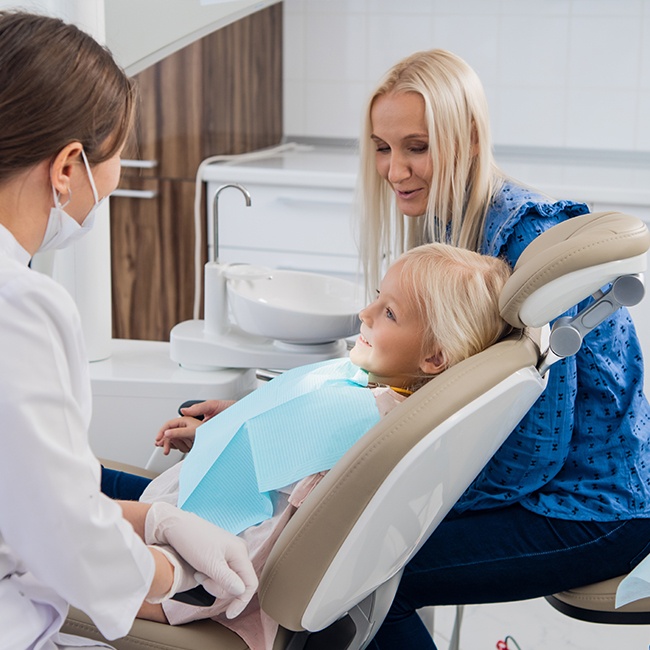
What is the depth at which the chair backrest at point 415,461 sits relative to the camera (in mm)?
991

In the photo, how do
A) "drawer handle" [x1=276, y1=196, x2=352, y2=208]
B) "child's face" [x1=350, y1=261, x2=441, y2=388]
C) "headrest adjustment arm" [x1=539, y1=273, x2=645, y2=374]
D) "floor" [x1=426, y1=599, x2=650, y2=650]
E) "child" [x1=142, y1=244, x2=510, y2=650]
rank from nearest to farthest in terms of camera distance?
"headrest adjustment arm" [x1=539, y1=273, x2=645, y2=374], "child" [x1=142, y1=244, x2=510, y2=650], "child's face" [x1=350, y1=261, x2=441, y2=388], "floor" [x1=426, y1=599, x2=650, y2=650], "drawer handle" [x1=276, y1=196, x2=352, y2=208]

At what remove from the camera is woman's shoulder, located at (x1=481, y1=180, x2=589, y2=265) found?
136 cm

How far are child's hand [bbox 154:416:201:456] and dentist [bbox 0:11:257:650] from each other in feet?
1.55

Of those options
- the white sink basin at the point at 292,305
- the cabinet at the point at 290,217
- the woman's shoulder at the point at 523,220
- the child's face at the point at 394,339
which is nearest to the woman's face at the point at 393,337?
the child's face at the point at 394,339

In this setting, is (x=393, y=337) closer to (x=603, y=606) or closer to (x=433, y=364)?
(x=433, y=364)

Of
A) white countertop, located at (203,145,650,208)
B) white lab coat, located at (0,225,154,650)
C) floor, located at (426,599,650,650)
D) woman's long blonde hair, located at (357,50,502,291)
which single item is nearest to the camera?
white lab coat, located at (0,225,154,650)

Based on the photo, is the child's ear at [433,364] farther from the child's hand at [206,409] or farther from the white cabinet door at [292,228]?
the white cabinet door at [292,228]

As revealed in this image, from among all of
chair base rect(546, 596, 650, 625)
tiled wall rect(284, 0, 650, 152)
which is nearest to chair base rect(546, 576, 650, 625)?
chair base rect(546, 596, 650, 625)

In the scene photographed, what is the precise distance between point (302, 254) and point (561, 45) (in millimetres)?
1185

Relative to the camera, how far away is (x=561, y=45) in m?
3.21

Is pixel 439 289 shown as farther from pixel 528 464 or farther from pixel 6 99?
pixel 6 99

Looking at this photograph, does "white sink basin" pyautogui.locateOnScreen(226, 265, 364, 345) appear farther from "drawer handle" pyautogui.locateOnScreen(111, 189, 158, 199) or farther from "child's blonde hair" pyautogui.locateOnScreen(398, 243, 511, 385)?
"drawer handle" pyautogui.locateOnScreen(111, 189, 158, 199)

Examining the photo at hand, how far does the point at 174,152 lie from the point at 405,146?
153 centimetres

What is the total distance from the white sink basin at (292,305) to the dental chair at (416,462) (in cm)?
69
